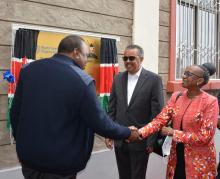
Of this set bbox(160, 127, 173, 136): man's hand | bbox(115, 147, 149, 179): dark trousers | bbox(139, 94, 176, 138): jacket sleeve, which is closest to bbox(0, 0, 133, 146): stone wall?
bbox(115, 147, 149, 179): dark trousers

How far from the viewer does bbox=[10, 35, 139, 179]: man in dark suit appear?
2826 millimetres

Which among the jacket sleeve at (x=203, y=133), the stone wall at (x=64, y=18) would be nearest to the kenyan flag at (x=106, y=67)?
the stone wall at (x=64, y=18)

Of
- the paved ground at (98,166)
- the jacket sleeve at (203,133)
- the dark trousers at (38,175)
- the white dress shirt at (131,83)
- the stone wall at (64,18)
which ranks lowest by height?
the paved ground at (98,166)

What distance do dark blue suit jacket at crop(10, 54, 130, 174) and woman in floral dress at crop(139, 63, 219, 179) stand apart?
1.03m

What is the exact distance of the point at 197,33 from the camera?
8.02 m

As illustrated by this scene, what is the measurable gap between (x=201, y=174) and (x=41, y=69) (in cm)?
178

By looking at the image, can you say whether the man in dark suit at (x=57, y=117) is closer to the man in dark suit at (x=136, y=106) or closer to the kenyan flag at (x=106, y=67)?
the man in dark suit at (x=136, y=106)

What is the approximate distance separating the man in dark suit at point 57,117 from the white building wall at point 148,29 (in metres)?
3.41

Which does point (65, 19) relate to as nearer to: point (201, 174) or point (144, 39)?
point (144, 39)

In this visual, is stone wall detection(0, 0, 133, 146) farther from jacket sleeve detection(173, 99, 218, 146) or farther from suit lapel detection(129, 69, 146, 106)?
jacket sleeve detection(173, 99, 218, 146)

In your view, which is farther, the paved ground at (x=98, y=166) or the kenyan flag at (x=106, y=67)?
the kenyan flag at (x=106, y=67)

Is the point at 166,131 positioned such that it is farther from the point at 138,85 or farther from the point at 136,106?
the point at 138,85

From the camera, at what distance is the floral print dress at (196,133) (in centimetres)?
363

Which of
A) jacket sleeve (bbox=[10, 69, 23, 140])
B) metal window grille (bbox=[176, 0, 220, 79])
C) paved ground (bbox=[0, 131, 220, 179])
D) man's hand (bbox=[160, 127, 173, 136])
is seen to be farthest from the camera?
metal window grille (bbox=[176, 0, 220, 79])
